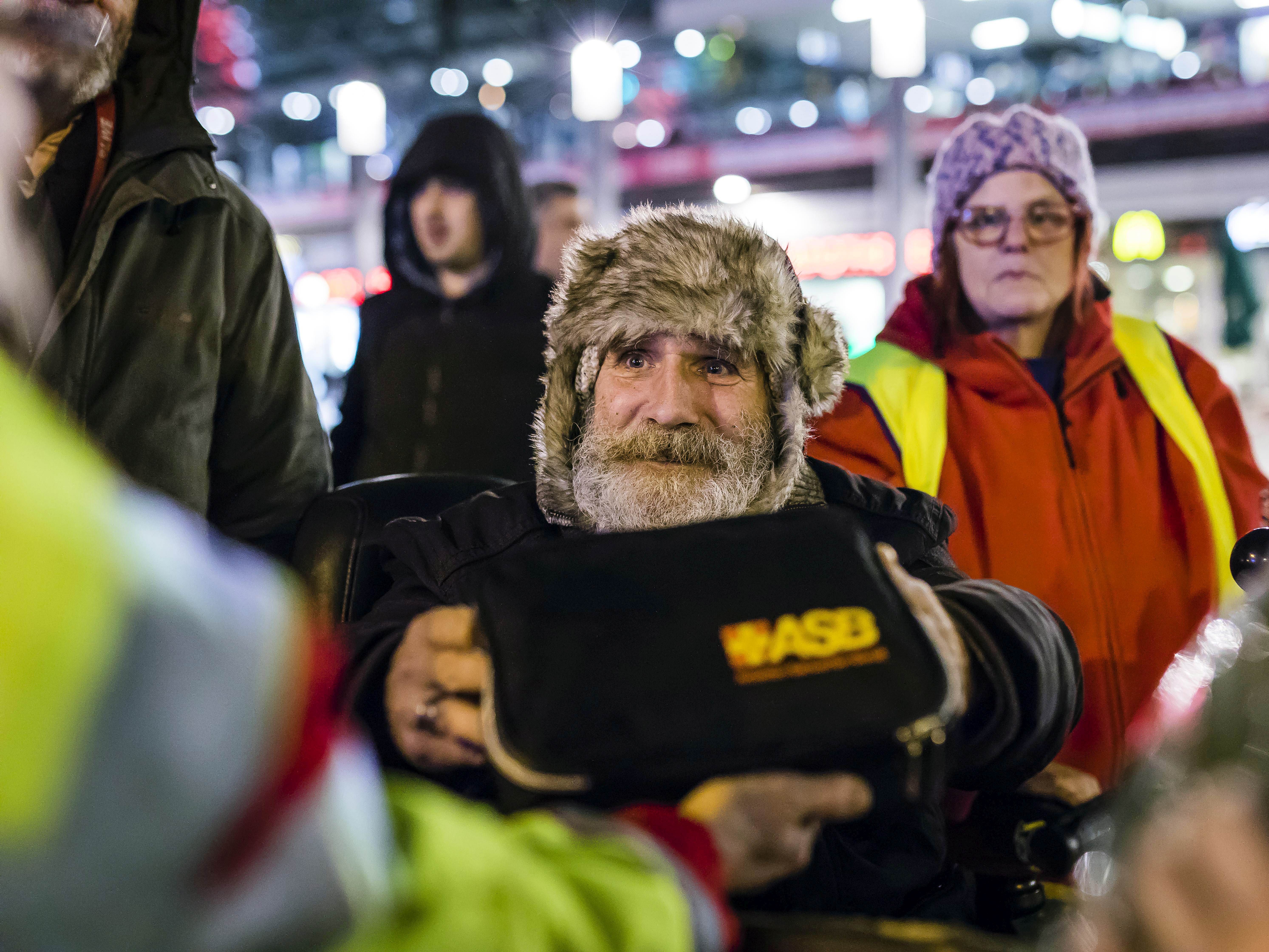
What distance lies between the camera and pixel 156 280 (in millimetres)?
1716

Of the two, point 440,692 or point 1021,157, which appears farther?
point 1021,157

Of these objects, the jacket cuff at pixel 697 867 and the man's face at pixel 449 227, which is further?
the man's face at pixel 449 227

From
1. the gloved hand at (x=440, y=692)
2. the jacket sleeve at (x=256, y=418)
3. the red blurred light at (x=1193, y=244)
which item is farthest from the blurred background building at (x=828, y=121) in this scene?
the gloved hand at (x=440, y=692)

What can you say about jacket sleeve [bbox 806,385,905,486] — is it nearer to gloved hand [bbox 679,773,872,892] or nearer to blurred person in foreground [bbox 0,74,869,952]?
gloved hand [bbox 679,773,872,892]

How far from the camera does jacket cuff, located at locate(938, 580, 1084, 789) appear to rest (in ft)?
3.49

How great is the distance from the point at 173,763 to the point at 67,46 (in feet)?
5.22

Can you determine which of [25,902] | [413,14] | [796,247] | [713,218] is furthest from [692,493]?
[413,14]

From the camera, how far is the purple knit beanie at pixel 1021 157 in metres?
2.16

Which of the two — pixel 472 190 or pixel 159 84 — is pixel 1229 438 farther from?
pixel 159 84

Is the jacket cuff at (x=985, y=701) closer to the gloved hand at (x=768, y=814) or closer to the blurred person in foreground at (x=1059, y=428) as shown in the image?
the gloved hand at (x=768, y=814)

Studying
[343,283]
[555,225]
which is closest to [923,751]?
[555,225]

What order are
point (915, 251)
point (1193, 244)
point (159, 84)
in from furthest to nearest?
1. point (915, 251)
2. point (1193, 244)
3. point (159, 84)

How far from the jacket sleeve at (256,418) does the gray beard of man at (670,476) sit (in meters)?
0.59

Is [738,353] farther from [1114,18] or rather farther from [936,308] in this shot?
[1114,18]
